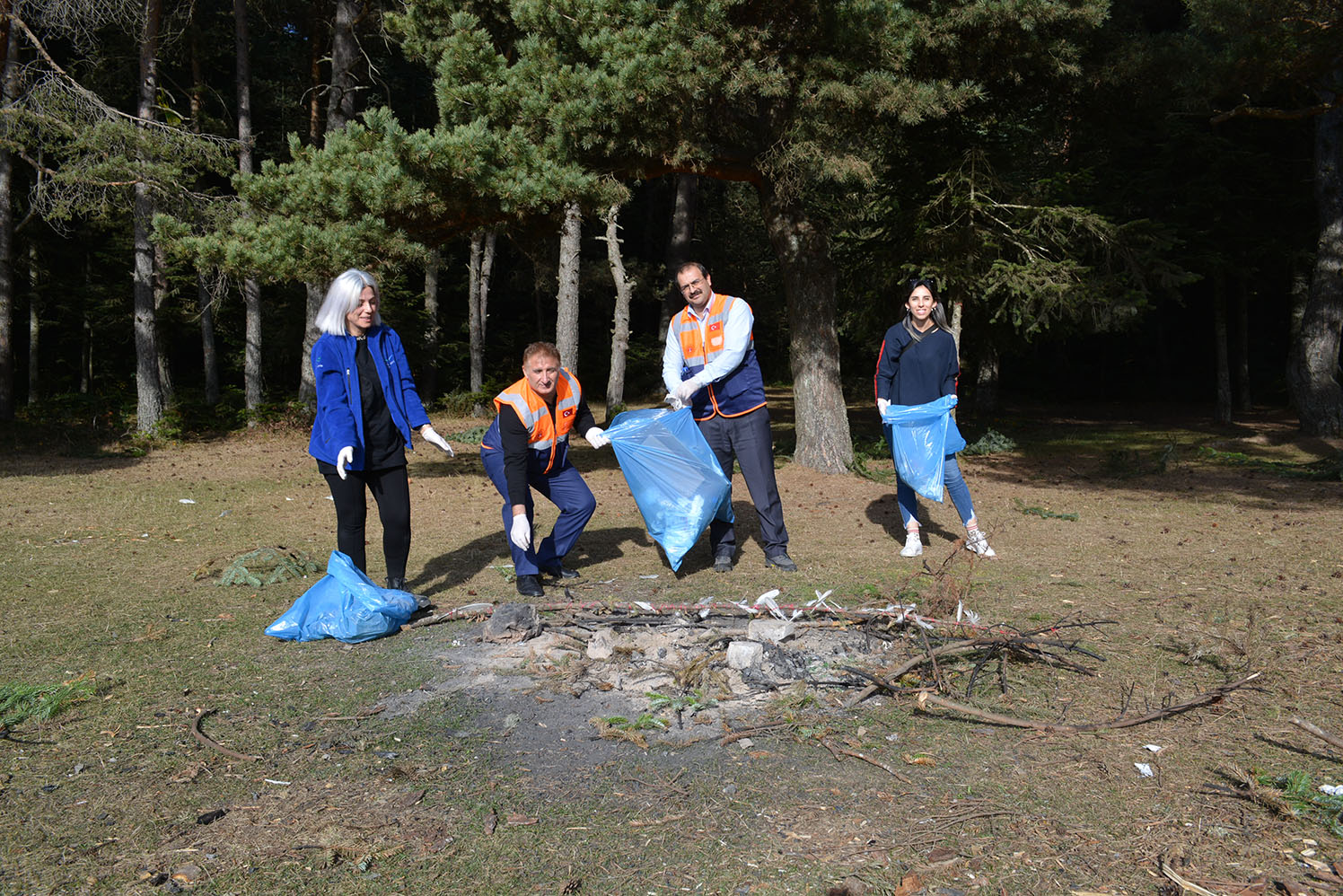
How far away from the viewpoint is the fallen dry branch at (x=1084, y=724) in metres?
3.11

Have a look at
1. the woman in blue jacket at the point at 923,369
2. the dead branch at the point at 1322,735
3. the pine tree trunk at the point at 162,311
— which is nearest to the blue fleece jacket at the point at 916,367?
the woman in blue jacket at the point at 923,369

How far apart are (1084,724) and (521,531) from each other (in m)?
2.90

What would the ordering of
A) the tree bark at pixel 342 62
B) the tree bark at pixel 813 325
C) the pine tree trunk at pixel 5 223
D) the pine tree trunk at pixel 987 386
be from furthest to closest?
the pine tree trunk at pixel 987 386 < the tree bark at pixel 342 62 < the pine tree trunk at pixel 5 223 < the tree bark at pixel 813 325

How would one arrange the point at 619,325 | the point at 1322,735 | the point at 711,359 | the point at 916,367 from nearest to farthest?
the point at 1322,735, the point at 711,359, the point at 916,367, the point at 619,325

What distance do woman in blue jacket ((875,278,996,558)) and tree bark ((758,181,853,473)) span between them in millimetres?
4101

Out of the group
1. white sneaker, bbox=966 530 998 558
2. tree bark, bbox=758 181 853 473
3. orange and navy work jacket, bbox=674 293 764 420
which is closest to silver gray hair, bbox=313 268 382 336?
orange and navy work jacket, bbox=674 293 764 420

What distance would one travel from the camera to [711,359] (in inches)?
216

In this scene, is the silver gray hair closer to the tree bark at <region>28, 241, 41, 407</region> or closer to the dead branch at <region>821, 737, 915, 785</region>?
the dead branch at <region>821, 737, 915, 785</region>

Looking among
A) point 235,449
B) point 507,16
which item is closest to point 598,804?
point 507,16

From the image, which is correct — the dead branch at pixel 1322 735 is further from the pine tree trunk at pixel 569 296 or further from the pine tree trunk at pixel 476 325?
the pine tree trunk at pixel 476 325

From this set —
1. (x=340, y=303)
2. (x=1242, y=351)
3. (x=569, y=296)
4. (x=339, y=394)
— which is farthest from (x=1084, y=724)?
(x=1242, y=351)

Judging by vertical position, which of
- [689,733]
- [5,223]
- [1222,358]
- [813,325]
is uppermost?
[5,223]

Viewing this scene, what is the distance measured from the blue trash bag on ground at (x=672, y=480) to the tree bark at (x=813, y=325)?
5.16 m

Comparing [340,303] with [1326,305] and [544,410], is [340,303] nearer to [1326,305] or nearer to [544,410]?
[544,410]
